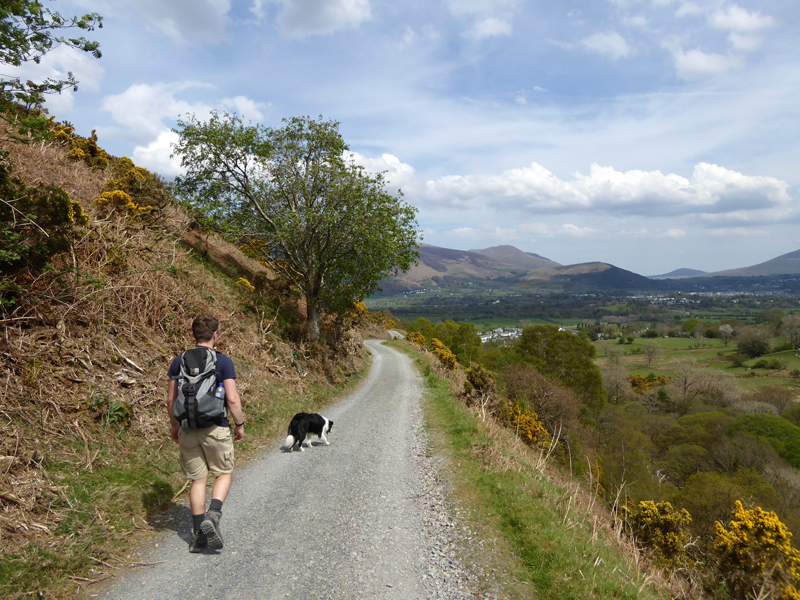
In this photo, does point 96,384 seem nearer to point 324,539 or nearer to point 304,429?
point 304,429

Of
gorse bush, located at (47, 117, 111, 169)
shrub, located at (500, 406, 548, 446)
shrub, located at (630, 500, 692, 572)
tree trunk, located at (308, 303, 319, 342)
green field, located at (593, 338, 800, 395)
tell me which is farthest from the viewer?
green field, located at (593, 338, 800, 395)

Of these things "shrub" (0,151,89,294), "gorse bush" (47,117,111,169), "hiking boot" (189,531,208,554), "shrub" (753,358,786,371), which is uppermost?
"gorse bush" (47,117,111,169)

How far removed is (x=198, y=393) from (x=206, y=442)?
2.04 feet

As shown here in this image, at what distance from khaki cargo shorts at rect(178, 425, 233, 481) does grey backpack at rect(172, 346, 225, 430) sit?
150mm

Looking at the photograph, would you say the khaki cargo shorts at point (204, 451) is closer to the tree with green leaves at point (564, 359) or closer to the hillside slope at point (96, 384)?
the hillside slope at point (96, 384)

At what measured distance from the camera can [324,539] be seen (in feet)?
15.7

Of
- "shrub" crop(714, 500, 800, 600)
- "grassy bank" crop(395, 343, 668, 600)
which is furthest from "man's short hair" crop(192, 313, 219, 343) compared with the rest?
"shrub" crop(714, 500, 800, 600)

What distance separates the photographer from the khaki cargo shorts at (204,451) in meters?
4.34

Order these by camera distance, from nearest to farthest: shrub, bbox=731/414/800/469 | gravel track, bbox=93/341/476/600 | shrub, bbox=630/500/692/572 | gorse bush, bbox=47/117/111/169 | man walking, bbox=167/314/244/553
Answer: gravel track, bbox=93/341/476/600
man walking, bbox=167/314/244/553
shrub, bbox=630/500/692/572
gorse bush, bbox=47/117/111/169
shrub, bbox=731/414/800/469

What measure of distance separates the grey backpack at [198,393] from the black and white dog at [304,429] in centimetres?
440

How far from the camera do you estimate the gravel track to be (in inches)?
151

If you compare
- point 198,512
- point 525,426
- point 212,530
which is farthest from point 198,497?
point 525,426

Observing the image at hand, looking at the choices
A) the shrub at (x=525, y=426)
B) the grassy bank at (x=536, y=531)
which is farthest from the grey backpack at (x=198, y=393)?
the shrub at (x=525, y=426)

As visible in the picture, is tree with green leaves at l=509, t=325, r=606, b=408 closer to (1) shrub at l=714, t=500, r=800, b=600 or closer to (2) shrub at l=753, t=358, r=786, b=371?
(1) shrub at l=714, t=500, r=800, b=600
